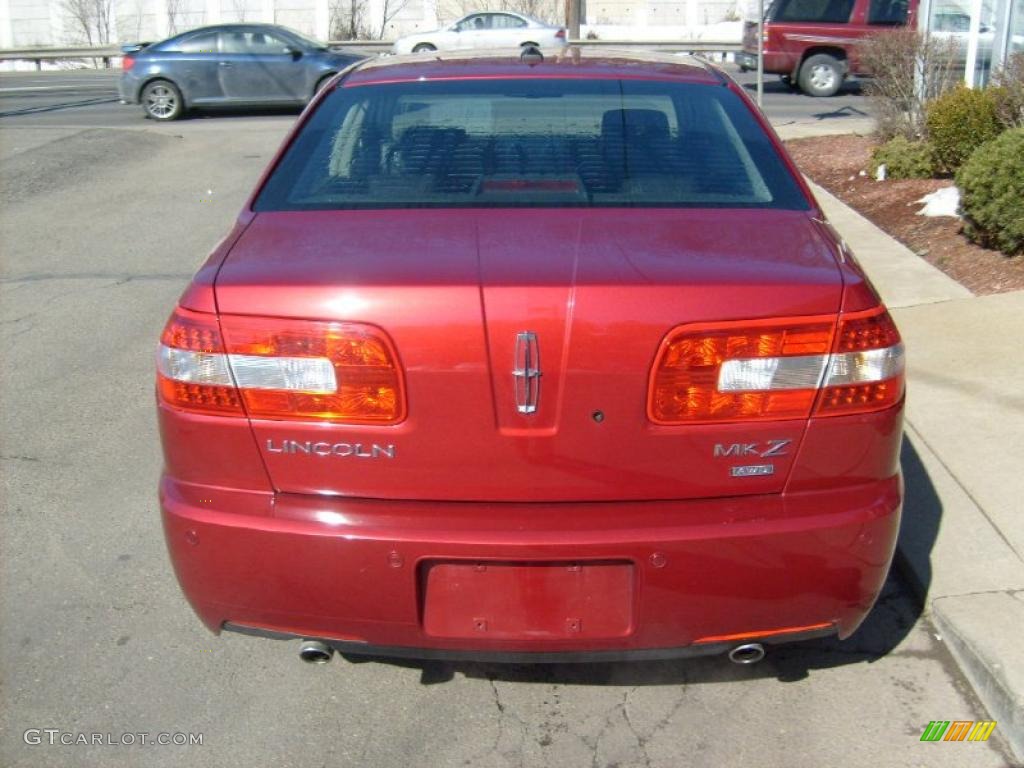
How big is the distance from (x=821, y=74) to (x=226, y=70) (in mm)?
10681

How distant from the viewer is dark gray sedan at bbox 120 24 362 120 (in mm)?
19062

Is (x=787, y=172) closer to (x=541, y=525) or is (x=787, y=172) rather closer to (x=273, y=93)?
(x=541, y=525)

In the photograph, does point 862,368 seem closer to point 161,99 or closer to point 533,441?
point 533,441

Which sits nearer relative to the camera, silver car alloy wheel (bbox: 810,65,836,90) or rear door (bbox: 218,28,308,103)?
rear door (bbox: 218,28,308,103)

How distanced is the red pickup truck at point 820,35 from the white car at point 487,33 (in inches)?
282

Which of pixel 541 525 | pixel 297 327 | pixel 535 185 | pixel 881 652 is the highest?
pixel 535 185

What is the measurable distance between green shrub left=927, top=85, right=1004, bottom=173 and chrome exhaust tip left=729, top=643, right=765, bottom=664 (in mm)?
7695

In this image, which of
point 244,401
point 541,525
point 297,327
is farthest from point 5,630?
point 541,525

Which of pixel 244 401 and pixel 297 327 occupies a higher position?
pixel 297 327

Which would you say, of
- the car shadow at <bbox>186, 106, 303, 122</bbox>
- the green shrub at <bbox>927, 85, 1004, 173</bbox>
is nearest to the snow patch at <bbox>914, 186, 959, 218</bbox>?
the green shrub at <bbox>927, 85, 1004, 173</bbox>

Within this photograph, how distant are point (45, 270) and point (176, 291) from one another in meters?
1.32

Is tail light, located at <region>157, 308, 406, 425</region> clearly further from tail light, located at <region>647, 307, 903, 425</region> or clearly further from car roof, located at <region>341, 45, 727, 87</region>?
car roof, located at <region>341, 45, 727, 87</region>

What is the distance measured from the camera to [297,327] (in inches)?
104

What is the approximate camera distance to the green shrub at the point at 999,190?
23.5 feet
